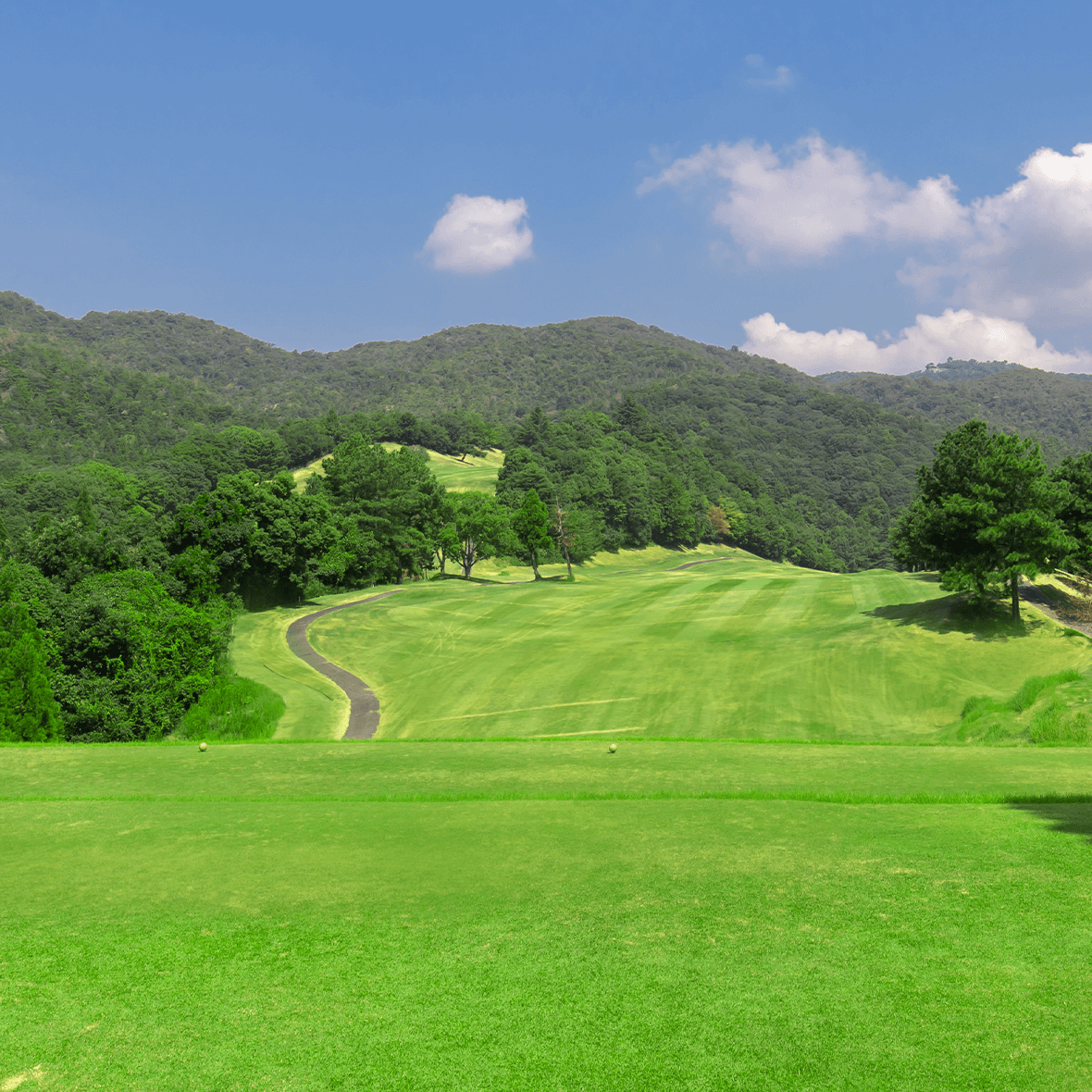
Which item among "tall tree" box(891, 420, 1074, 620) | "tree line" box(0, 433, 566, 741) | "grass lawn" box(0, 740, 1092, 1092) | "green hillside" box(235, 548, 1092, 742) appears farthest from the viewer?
"tall tree" box(891, 420, 1074, 620)

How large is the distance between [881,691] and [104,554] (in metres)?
40.9

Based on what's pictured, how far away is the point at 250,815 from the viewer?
10.8 m

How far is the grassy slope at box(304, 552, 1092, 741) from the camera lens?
31969 mm

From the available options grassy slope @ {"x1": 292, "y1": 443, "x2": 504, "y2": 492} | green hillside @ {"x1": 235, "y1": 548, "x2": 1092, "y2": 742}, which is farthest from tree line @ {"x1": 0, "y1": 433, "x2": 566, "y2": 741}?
grassy slope @ {"x1": 292, "y1": 443, "x2": 504, "y2": 492}

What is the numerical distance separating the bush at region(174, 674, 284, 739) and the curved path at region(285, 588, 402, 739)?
3409 millimetres

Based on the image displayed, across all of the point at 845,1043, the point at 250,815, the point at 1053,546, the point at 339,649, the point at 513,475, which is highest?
the point at 513,475

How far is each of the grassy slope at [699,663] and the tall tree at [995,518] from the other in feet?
10.1

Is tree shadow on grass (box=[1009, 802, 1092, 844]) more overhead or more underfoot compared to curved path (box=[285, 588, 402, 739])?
more overhead

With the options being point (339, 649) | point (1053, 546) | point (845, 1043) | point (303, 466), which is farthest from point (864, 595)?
point (303, 466)

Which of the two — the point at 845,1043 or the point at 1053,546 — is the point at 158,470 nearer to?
the point at 1053,546

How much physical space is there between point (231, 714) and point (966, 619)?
35.6 m

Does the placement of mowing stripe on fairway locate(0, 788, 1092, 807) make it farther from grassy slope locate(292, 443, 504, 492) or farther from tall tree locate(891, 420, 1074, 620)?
grassy slope locate(292, 443, 504, 492)

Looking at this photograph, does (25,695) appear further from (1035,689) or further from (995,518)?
(995,518)

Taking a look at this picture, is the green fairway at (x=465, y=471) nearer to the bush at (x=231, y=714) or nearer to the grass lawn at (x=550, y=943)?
the bush at (x=231, y=714)
